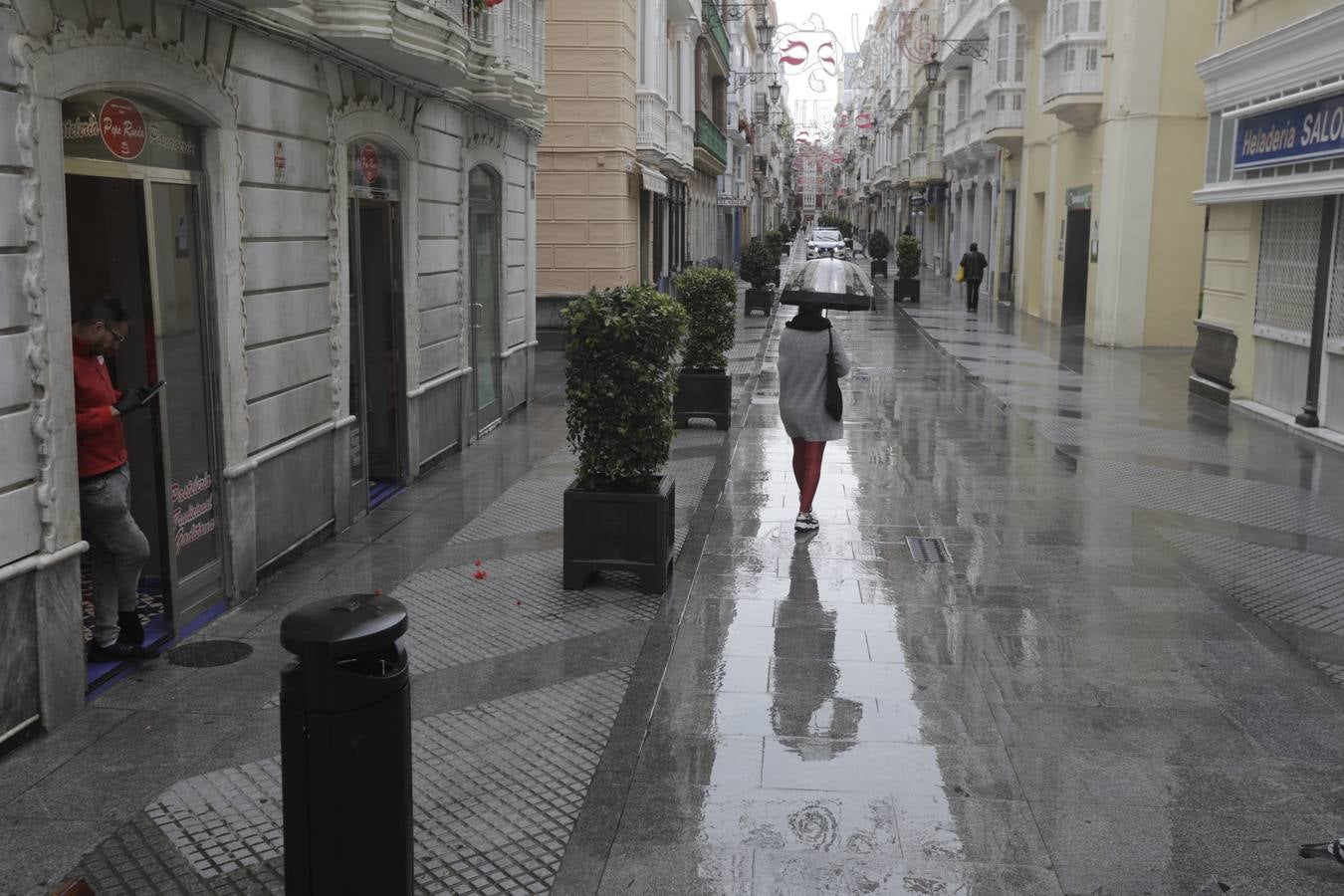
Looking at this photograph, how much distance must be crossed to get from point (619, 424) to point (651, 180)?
689 inches

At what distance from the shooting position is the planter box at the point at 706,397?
1351cm

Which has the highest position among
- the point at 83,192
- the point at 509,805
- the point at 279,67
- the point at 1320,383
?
the point at 279,67

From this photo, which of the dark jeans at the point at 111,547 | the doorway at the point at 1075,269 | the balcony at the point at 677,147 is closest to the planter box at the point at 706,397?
the dark jeans at the point at 111,547

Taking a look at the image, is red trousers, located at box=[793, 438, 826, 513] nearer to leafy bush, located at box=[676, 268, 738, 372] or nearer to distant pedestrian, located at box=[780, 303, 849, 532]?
distant pedestrian, located at box=[780, 303, 849, 532]

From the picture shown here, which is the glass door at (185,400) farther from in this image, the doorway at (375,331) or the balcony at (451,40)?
the doorway at (375,331)

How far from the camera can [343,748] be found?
3383 mm

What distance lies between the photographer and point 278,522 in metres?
8.02

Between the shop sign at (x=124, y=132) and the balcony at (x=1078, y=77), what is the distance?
19752 millimetres

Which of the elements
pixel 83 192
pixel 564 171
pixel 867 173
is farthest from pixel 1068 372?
pixel 867 173

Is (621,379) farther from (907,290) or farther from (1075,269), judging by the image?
(907,290)

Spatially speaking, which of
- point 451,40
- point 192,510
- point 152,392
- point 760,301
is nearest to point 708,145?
point 760,301

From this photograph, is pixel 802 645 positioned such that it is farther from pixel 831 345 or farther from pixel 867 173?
pixel 867 173

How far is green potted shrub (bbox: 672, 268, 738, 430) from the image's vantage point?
44.2ft

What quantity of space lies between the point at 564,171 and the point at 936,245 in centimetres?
3421
